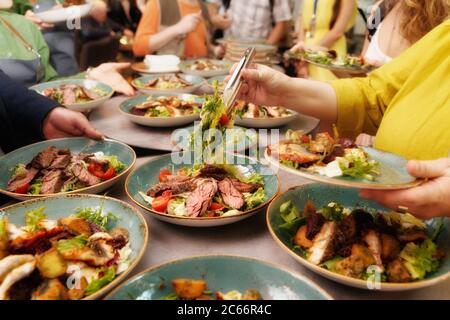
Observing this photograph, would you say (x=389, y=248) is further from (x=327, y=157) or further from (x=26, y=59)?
(x=26, y=59)

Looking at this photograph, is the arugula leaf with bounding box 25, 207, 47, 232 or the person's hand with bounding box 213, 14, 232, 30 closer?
the arugula leaf with bounding box 25, 207, 47, 232

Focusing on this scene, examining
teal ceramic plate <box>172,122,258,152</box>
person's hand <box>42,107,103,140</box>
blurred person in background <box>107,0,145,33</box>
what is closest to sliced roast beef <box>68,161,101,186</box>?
person's hand <box>42,107,103,140</box>

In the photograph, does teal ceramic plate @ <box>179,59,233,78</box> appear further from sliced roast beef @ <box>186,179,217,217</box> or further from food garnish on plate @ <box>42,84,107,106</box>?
sliced roast beef @ <box>186,179,217,217</box>

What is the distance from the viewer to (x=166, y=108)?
7.81ft

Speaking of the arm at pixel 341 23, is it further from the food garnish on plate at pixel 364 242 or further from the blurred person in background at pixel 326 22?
the food garnish on plate at pixel 364 242

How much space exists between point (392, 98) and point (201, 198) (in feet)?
3.79

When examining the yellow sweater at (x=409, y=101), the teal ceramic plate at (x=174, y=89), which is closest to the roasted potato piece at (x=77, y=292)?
the yellow sweater at (x=409, y=101)

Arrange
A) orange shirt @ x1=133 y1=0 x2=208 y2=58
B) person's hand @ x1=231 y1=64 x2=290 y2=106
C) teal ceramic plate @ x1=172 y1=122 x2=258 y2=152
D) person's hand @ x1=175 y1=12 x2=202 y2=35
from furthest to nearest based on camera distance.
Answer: orange shirt @ x1=133 y1=0 x2=208 y2=58, person's hand @ x1=175 y1=12 x2=202 y2=35, teal ceramic plate @ x1=172 y1=122 x2=258 y2=152, person's hand @ x1=231 y1=64 x2=290 y2=106

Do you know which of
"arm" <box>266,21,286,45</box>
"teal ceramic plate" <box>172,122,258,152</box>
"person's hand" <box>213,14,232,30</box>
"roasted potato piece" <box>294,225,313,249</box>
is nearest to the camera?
"roasted potato piece" <box>294,225,313,249</box>

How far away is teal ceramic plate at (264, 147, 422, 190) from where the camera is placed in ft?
3.28

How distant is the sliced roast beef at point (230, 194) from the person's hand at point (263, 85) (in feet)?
1.81

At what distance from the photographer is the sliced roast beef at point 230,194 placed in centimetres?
135

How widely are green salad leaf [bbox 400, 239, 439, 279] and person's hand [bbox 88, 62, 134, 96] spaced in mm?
2376
